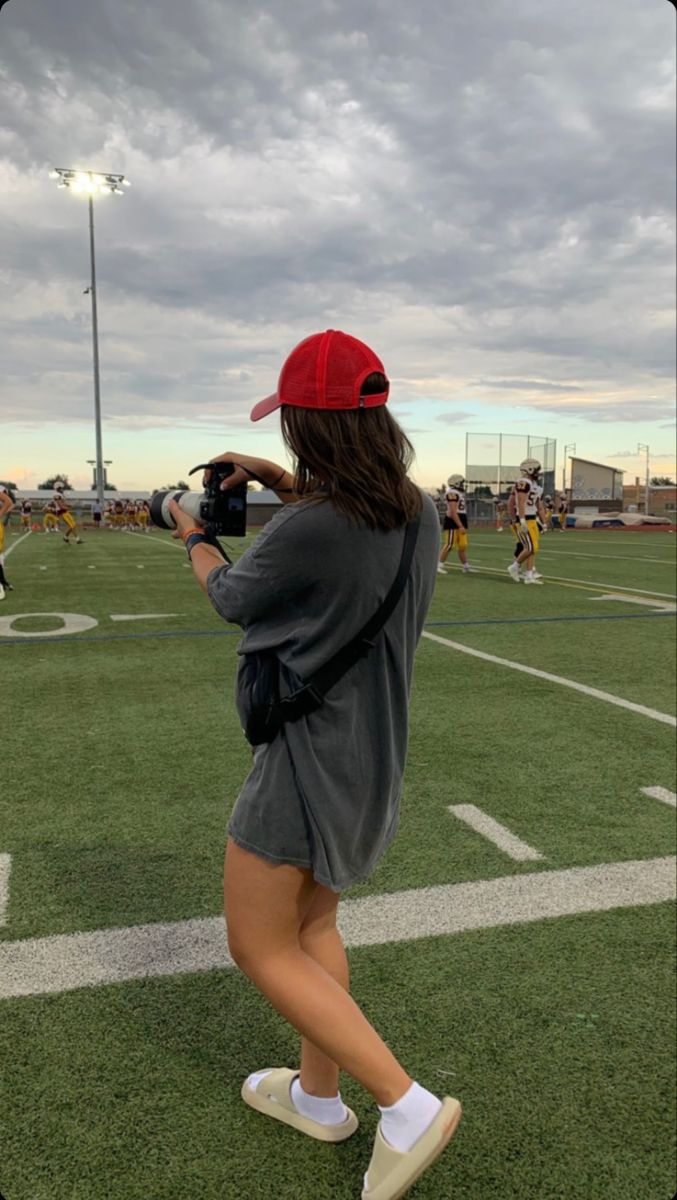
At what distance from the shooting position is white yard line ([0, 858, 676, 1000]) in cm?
274

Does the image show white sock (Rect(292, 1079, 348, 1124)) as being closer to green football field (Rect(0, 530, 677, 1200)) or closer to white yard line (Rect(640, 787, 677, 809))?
green football field (Rect(0, 530, 677, 1200))

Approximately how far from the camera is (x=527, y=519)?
561 inches

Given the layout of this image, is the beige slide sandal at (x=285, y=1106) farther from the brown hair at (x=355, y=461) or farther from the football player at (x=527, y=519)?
the football player at (x=527, y=519)

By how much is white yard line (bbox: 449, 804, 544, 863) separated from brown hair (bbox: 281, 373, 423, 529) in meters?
2.28

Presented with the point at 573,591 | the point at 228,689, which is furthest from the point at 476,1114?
the point at 573,591

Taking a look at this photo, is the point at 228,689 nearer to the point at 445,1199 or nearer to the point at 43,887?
the point at 43,887

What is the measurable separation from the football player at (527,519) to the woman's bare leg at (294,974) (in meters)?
12.7

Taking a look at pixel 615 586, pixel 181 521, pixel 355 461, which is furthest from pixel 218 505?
pixel 615 586

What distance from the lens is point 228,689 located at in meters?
6.66

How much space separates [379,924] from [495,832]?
98cm

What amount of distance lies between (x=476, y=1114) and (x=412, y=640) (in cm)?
127

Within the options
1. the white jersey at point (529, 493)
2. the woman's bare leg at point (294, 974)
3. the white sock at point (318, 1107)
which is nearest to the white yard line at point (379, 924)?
the white sock at point (318, 1107)

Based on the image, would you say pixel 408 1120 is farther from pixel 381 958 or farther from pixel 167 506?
pixel 167 506

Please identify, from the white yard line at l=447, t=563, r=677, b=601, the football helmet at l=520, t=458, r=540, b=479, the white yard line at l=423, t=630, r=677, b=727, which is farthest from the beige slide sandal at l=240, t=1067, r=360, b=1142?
the football helmet at l=520, t=458, r=540, b=479
